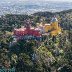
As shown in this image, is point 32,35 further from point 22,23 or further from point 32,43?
point 22,23

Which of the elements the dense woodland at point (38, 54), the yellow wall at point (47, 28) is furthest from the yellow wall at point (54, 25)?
the dense woodland at point (38, 54)

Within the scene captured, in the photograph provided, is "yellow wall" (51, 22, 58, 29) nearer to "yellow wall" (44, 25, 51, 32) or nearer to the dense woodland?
"yellow wall" (44, 25, 51, 32)

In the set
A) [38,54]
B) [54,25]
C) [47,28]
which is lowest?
[38,54]

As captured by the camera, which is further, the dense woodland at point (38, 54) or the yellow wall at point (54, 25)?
the yellow wall at point (54, 25)

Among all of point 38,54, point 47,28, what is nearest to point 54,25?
point 47,28

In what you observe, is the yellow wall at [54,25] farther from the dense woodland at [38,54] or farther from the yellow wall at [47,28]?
the dense woodland at [38,54]

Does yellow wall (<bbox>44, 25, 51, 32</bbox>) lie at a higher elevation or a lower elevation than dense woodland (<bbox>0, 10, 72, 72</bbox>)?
higher

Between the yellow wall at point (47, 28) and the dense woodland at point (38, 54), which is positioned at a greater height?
the yellow wall at point (47, 28)

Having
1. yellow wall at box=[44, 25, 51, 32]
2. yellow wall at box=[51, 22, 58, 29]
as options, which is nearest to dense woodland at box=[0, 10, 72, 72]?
yellow wall at box=[51, 22, 58, 29]

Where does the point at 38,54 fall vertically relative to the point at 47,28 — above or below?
below

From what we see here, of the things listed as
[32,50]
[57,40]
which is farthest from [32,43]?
[57,40]

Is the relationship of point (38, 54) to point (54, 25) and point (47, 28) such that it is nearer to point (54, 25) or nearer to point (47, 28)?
point (47, 28)

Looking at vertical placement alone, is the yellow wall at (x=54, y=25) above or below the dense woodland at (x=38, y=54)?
above
